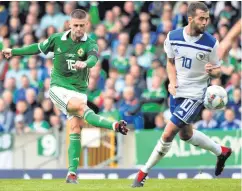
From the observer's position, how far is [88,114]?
13047 mm

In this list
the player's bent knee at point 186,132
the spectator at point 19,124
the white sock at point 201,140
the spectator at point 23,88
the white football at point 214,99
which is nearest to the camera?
the white football at point 214,99

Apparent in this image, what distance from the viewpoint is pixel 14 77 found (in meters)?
20.6

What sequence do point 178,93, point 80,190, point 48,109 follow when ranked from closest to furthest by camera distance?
point 80,190 → point 178,93 → point 48,109

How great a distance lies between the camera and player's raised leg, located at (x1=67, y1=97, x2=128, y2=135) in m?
12.5

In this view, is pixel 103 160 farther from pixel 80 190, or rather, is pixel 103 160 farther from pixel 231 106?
pixel 80 190

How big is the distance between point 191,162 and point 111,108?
2.07 metres

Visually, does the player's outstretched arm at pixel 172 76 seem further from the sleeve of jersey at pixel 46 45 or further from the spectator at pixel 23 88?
the spectator at pixel 23 88

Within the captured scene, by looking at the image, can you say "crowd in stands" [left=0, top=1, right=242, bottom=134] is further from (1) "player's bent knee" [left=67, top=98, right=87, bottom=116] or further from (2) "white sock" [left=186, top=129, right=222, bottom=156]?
(1) "player's bent knee" [left=67, top=98, right=87, bottom=116]

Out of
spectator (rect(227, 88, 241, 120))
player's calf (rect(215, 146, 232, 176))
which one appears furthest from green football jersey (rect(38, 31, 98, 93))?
spectator (rect(227, 88, 241, 120))

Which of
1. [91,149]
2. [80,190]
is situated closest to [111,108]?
[91,149]

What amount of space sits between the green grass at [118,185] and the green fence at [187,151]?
379 cm

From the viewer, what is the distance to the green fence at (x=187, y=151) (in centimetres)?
1753

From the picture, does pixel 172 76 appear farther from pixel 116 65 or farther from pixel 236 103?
pixel 116 65

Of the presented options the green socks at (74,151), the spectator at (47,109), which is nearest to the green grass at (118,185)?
the green socks at (74,151)
